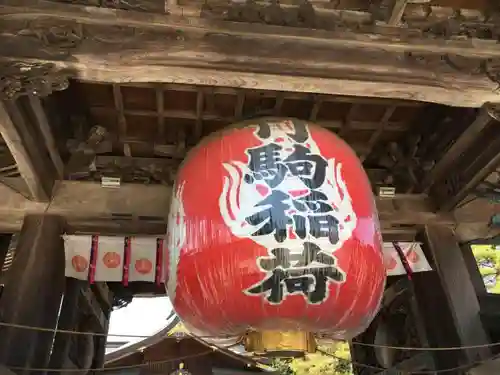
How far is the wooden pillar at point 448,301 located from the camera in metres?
5.20

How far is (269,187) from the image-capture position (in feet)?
11.9

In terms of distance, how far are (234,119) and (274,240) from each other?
215cm

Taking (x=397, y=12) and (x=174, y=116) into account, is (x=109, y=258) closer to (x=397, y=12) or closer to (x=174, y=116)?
(x=174, y=116)

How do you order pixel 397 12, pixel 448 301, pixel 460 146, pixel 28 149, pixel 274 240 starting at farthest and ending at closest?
pixel 448 301 < pixel 460 146 < pixel 28 149 < pixel 397 12 < pixel 274 240

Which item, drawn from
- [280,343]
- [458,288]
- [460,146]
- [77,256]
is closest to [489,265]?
[458,288]

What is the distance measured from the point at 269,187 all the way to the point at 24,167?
245 cm

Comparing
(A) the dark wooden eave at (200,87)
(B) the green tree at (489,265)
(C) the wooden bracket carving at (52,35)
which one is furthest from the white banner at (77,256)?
(B) the green tree at (489,265)

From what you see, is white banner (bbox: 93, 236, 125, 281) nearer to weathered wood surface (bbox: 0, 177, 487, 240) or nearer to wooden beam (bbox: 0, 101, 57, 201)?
weathered wood surface (bbox: 0, 177, 487, 240)

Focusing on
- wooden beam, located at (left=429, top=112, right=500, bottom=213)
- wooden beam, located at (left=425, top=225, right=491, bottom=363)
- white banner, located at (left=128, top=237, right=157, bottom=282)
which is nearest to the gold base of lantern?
white banner, located at (left=128, top=237, right=157, bottom=282)

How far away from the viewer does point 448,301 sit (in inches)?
214

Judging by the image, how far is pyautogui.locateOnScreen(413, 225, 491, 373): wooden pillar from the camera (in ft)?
17.1

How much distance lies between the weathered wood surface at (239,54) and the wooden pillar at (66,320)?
293cm

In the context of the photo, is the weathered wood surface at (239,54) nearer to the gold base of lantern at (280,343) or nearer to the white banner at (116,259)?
the gold base of lantern at (280,343)

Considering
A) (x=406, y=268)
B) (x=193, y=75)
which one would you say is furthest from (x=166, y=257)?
(x=406, y=268)
